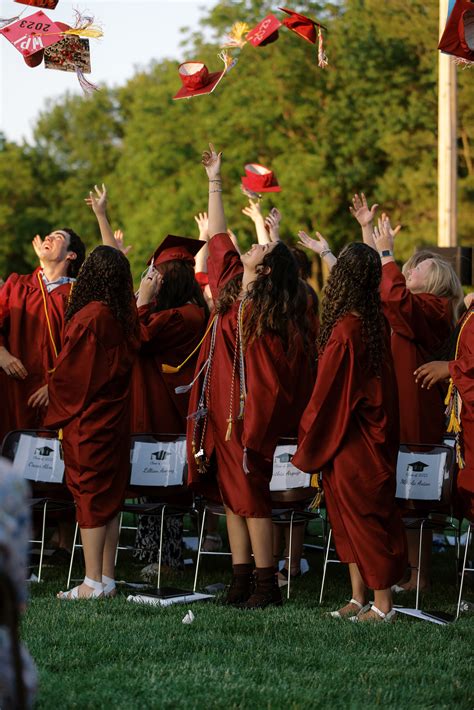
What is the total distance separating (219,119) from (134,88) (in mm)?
17670

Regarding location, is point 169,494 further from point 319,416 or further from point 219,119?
point 219,119

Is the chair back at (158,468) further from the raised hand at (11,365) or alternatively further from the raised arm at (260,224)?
the raised arm at (260,224)

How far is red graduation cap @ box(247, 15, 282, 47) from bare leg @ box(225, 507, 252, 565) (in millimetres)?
2930

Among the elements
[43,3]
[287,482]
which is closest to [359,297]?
[287,482]

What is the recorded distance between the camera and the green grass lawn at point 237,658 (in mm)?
4910

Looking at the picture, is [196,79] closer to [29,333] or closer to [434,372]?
[29,333]

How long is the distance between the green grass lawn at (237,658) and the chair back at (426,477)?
771mm

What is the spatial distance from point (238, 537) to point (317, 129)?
2689cm

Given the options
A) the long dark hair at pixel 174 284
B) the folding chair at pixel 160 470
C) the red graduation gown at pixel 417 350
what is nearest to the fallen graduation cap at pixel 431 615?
the red graduation gown at pixel 417 350

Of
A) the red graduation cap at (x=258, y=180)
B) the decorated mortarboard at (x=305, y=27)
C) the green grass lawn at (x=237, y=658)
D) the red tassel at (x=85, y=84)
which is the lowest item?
the green grass lawn at (x=237, y=658)

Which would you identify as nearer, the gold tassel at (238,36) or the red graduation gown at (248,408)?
the red graduation gown at (248,408)

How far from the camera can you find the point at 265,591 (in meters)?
6.90

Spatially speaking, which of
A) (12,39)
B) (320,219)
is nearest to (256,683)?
(12,39)

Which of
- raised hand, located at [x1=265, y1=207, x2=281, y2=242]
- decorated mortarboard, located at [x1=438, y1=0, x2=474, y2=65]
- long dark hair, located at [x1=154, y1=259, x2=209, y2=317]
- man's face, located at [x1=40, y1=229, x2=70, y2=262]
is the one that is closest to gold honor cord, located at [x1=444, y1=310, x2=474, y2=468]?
decorated mortarboard, located at [x1=438, y1=0, x2=474, y2=65]
